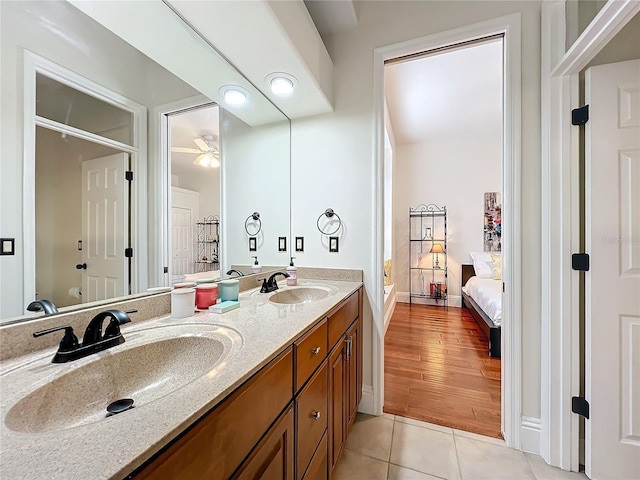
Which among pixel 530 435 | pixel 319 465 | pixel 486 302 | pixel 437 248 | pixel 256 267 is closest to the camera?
pixel 319 465

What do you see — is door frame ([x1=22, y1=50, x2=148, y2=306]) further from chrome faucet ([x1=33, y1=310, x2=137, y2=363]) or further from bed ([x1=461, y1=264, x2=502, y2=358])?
bed ([x1=461, y1=264, x2=502, y2=358])

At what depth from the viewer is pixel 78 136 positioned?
904mm

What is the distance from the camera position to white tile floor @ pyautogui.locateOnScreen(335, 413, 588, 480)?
1374mm

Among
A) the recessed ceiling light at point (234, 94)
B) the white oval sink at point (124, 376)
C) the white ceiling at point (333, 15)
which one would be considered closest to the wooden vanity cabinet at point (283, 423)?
the white oval sink at point (124, 376)

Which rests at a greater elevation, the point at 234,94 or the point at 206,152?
the point at 234,94

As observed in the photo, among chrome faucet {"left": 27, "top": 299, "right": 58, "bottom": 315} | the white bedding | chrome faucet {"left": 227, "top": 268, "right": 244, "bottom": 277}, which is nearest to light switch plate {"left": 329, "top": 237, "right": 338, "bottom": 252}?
chrome faucet {"left": 227, "top": 268, "right": 244, "bottom": 277}

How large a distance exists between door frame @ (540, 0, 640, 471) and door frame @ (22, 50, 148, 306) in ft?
6.50

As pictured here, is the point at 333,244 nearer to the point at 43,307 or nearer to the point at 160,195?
the point at 160,195

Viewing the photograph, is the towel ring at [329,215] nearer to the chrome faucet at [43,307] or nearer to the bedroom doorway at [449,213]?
the bedroom doorway at [449,213]

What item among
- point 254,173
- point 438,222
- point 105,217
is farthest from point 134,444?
point 438,222

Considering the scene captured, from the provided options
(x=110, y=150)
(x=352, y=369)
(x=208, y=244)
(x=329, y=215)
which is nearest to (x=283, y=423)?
(x=352, y=369)

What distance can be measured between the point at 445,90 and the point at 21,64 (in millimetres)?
3575

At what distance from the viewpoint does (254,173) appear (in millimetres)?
1936

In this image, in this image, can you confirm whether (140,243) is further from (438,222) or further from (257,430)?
(438,222)
